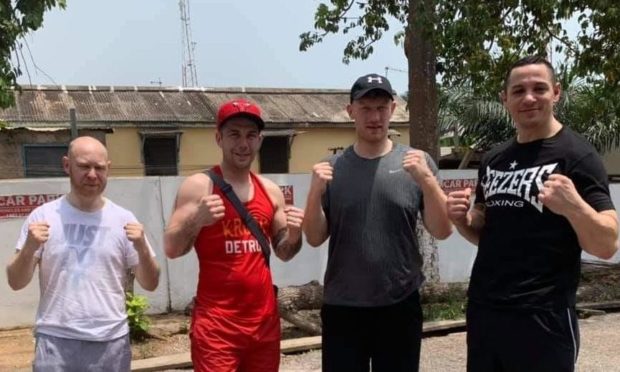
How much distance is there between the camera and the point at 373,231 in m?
3.02

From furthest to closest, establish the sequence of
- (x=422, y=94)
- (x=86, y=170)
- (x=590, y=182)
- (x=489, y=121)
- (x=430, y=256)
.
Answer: (x=489, y=121) → (x=430, y=256) → (x=422, y=94) → (x=86, y=170) → (x=590, y=182)

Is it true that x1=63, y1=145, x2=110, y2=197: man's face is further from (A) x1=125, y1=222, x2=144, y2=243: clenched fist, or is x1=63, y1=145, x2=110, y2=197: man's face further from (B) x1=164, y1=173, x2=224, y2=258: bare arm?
(B) x1=164, y1=173, x2=224, y2=258: bare arm

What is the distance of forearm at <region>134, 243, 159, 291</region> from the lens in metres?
2.95

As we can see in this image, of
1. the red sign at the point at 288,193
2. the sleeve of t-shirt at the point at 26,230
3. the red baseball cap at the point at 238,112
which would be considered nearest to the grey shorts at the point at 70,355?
the sleeve of t-shirt at the point at 26,230

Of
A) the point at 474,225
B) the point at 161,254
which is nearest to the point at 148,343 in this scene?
the point at 161,254

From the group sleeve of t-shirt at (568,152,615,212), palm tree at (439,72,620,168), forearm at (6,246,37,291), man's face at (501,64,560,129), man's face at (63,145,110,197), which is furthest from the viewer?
palm tree at (439,72,620,168)

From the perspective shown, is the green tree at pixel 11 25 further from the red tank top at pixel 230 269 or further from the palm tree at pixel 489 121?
the palm tree at pixel 489 121

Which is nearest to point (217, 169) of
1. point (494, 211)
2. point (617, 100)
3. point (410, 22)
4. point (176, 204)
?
point (176, 204)

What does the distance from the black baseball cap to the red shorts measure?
3.74 ft

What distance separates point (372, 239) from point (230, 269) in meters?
0.67

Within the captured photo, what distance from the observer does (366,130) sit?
10.1 feet

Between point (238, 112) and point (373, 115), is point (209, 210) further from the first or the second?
point (373, 115)

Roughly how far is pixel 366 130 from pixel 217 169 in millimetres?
739

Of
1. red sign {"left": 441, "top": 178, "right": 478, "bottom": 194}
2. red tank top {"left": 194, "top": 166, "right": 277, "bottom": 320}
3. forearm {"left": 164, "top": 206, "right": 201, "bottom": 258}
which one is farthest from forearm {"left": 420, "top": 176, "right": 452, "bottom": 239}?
red sign {"left": 441, "top": 178, "right": 478, "bottom": 194}
